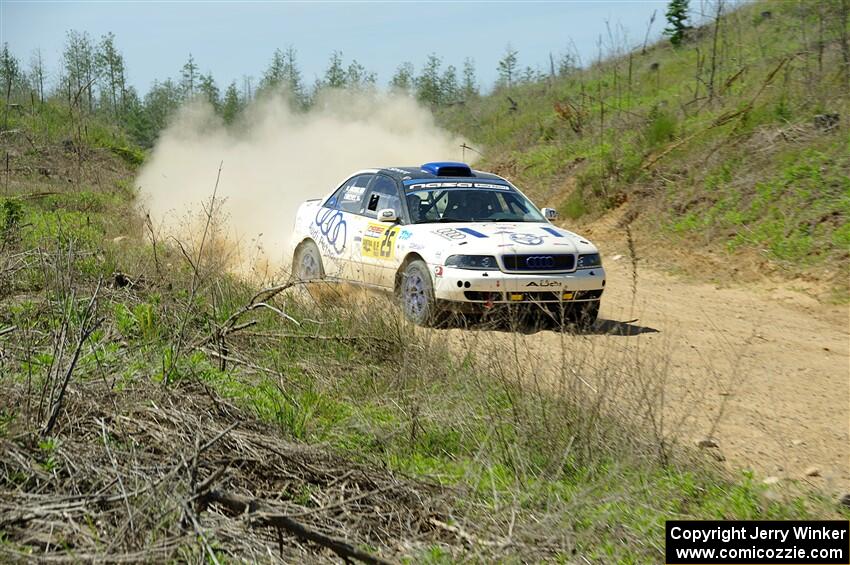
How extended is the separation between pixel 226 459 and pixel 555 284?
18.6 feet

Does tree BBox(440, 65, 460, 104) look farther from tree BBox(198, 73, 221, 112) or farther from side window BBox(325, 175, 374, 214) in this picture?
side window BBox(325, 175, 374, 214)

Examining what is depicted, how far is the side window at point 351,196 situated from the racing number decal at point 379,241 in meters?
0.57

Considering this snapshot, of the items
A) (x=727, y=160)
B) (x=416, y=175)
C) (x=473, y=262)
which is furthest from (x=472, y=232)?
(x=727, y=160)

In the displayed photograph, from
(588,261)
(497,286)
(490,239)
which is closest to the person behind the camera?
(497,286)

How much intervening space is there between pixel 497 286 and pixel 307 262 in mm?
3311

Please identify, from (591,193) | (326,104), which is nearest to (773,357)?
(591,193)

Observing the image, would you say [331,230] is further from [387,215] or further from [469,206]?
[469,206]

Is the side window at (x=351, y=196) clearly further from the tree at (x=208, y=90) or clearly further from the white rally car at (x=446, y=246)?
the tree at (x=208, y=90)

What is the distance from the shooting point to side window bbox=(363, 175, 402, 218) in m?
11.2

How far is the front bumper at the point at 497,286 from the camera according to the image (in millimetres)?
9703

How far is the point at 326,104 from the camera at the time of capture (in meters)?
30.7

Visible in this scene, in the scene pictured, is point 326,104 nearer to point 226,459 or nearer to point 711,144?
point 711,144

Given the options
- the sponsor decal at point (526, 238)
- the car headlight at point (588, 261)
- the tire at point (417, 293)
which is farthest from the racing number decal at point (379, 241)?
the car headlight at point (588, 261)

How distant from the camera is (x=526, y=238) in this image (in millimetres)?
10203
